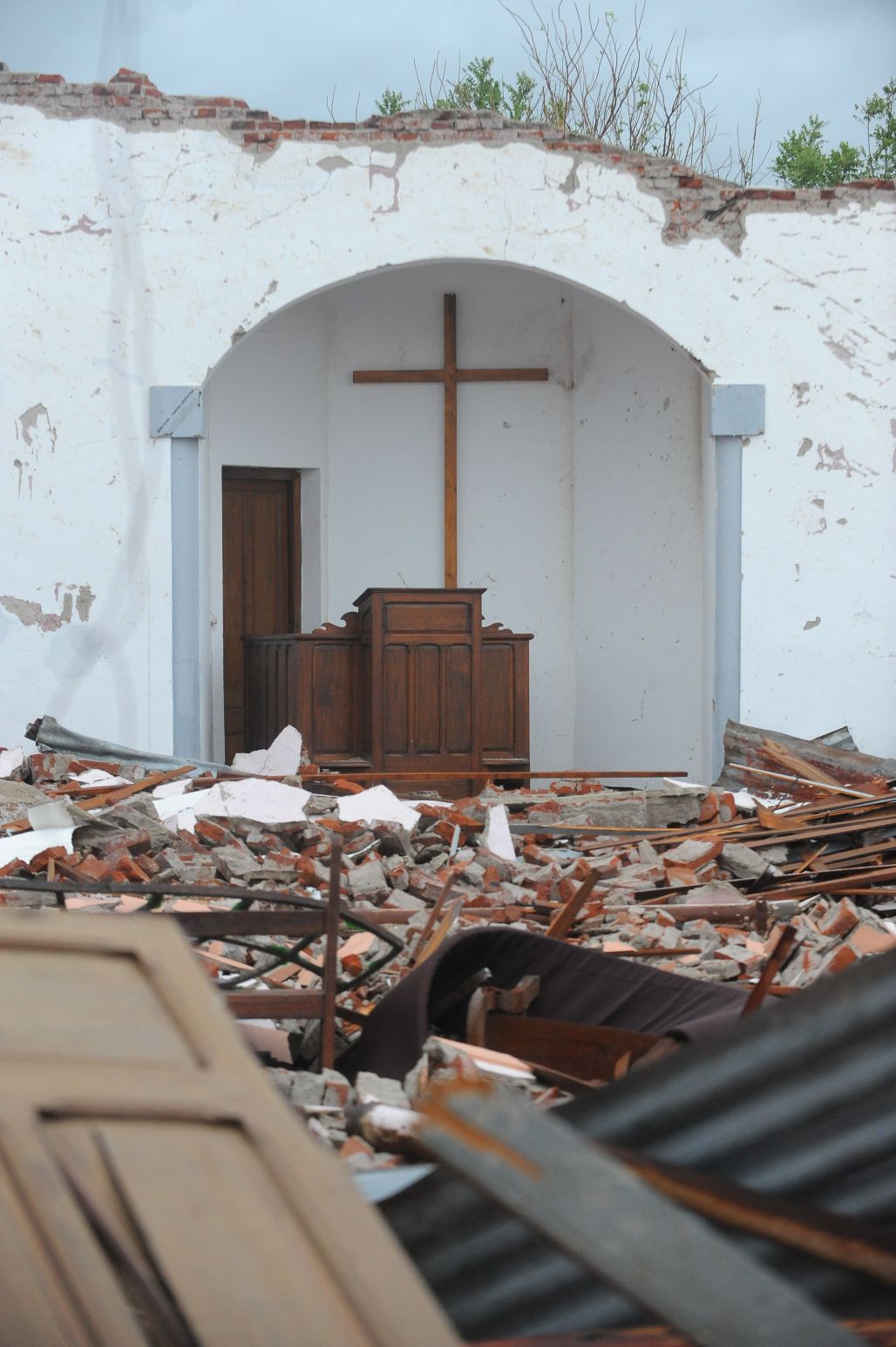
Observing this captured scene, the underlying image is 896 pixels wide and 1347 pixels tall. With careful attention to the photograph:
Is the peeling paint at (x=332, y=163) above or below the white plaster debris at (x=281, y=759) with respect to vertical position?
above

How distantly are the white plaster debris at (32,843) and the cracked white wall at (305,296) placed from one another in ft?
10.8

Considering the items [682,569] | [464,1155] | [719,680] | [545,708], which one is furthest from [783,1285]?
[545,708]

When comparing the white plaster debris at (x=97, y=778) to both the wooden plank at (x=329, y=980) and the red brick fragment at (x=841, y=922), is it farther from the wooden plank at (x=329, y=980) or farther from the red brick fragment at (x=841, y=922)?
the wooden plank at (x=329, y=980)

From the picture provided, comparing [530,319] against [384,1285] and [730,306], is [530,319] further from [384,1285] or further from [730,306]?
[384,1285]

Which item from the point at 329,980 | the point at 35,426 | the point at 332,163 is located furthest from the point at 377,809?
the point at 332,163

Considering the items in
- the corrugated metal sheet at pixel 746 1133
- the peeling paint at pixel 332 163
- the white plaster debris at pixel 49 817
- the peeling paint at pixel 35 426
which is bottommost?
the white plaster debris at pixel 49 817

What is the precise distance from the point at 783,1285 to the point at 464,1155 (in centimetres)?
29

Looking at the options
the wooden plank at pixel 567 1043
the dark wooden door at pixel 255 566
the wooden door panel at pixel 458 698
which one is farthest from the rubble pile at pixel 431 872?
the dark wooden door at pixel 255 566

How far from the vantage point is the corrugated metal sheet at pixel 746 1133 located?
138cm

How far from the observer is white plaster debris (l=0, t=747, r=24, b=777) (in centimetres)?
789

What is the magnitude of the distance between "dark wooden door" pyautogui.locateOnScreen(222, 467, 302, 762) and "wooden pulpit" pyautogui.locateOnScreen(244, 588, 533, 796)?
1925 mm

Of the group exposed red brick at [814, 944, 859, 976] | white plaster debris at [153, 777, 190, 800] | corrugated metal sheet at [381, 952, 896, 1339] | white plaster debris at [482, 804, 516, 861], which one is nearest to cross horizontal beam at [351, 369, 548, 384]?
white plaster debris at [153, 777, 190, 800]

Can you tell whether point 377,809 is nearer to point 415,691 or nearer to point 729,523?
point 415,691

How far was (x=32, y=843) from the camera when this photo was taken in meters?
5.72
